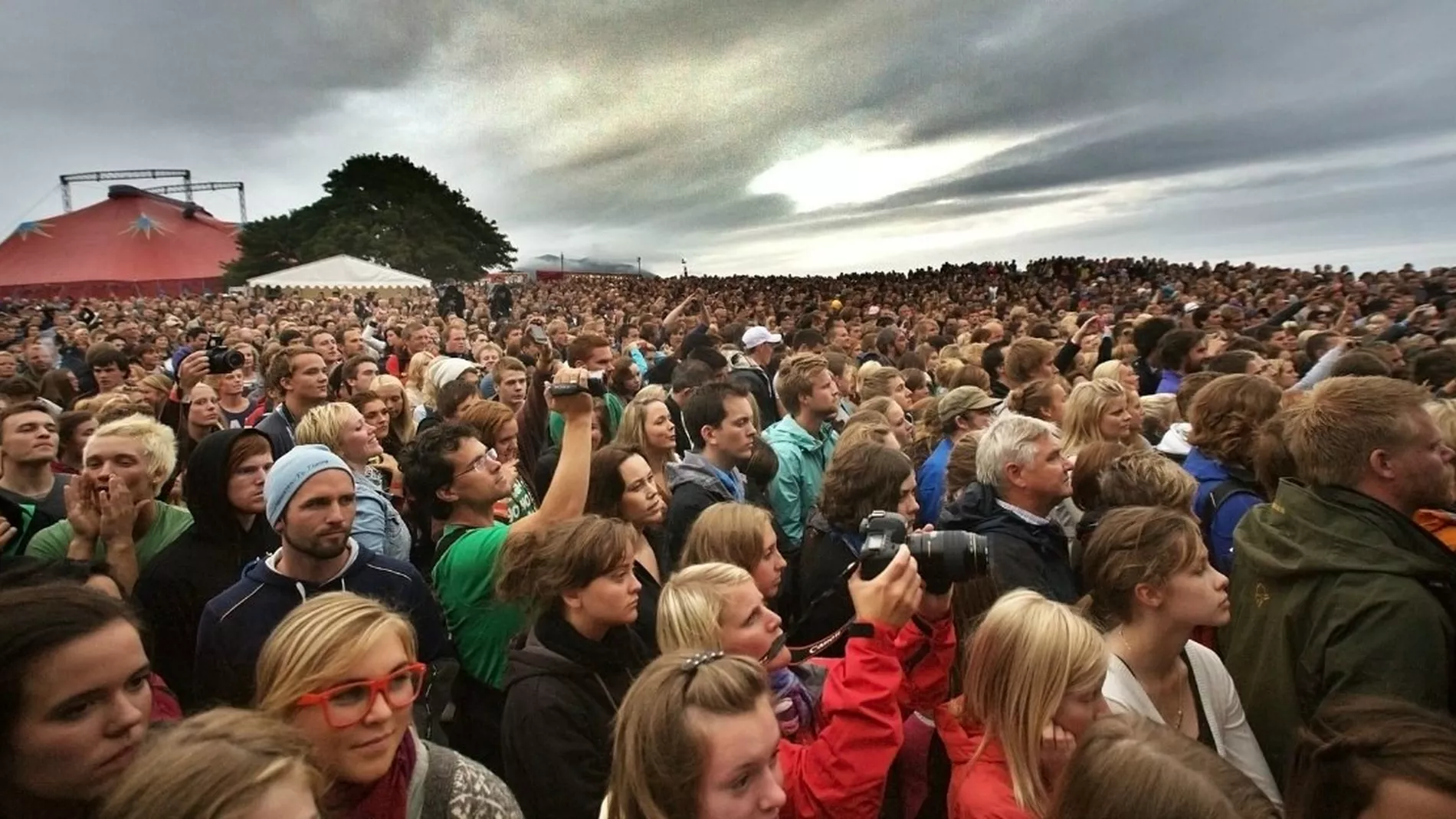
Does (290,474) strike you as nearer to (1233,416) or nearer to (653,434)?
(653,434)

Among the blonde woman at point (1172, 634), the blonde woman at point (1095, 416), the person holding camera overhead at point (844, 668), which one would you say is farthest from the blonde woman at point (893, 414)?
the person holding camera overhead at point (844, 668)

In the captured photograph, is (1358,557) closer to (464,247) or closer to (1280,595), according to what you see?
(1280,595)

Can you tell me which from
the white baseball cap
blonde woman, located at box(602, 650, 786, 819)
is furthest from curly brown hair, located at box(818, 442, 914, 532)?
the white baseball cap

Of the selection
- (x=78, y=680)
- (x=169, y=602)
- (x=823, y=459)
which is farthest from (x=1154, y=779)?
(x=823, y=459)

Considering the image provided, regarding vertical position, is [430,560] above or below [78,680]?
below

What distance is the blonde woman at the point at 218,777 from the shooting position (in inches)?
48.0

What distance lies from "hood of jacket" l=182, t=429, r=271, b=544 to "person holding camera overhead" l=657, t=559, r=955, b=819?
1.87 m

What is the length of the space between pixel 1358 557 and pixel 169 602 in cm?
372

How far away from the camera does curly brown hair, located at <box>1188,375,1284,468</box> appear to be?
3.23 metres

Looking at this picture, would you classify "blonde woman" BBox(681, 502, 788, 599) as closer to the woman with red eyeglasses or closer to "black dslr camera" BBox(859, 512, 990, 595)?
"black dslr camera" BBox(859, 512, 990, 595)

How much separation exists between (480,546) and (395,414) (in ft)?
9.53

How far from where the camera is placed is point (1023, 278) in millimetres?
28344

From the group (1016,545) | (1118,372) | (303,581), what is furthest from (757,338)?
(303,581)

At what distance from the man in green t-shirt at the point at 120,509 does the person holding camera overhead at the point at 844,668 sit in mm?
2086
